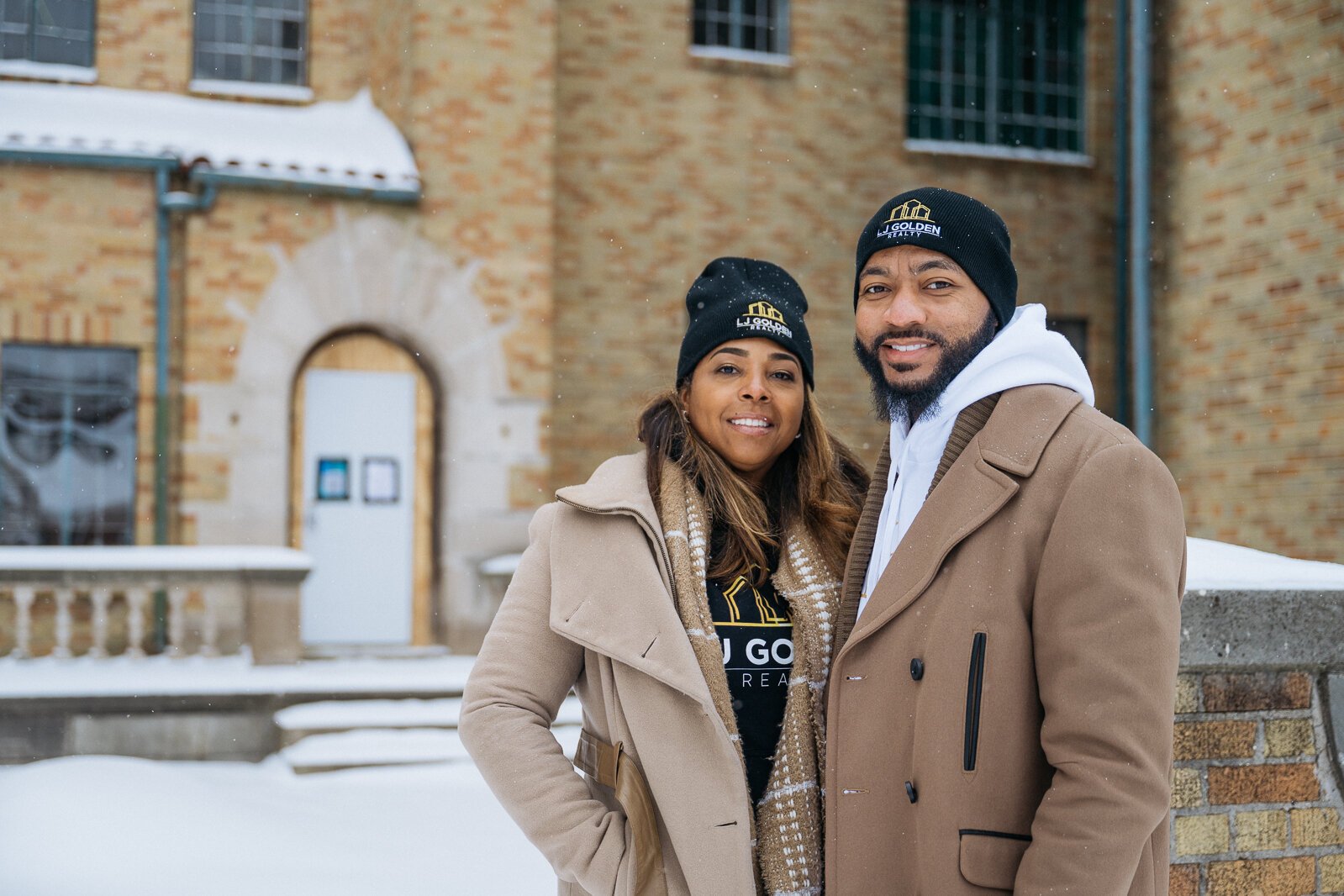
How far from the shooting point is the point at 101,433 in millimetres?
10219

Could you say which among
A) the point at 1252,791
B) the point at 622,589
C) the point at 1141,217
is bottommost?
the point at 1252,791

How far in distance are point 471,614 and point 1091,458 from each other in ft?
29.3

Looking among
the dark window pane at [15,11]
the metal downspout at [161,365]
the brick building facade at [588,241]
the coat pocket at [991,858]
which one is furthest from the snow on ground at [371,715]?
the dark window pane at [15,11]

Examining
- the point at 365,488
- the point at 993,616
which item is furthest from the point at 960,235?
the point at 365,488

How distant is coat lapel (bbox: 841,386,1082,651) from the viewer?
1891mm

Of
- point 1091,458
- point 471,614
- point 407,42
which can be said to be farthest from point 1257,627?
point 407,42

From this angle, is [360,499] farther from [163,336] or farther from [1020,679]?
[1020,679]

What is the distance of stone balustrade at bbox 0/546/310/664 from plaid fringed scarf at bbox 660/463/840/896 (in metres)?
7.00

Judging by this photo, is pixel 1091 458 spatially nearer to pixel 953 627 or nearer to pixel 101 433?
pixel 953 627

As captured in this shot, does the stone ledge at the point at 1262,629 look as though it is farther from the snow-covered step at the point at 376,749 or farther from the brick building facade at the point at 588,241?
the brick building facade at the point at 588,241

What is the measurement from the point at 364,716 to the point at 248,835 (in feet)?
6.87

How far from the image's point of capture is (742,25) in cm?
1195

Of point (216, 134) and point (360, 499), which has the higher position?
point (216, 134)

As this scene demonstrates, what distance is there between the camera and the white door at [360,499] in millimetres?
10523
